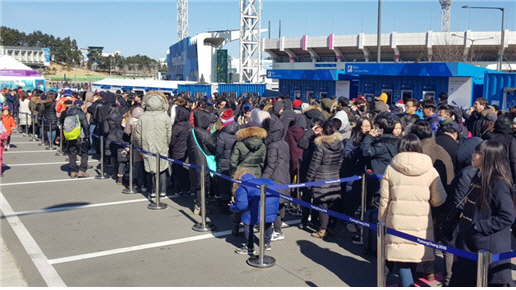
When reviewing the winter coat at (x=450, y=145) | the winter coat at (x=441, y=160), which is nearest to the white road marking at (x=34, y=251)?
the winter coat at (x=441, y=160)

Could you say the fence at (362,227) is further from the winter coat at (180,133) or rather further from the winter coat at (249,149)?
the winter coat at (180,133)

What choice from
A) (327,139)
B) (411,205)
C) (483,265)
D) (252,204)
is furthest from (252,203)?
(483,265)

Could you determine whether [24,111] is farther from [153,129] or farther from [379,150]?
[379,150]

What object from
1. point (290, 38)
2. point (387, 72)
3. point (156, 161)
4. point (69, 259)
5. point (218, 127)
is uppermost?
point (290, 38)

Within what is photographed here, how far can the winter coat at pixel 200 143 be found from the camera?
8398 mm

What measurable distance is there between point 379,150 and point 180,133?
4435 millimetres

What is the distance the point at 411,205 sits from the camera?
15.6 ft

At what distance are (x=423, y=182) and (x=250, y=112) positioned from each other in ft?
14.6

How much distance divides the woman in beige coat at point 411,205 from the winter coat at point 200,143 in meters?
4.19

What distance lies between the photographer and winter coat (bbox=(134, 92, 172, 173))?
9.29 metres

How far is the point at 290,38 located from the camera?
240ft

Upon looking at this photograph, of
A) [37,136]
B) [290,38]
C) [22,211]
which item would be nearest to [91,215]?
[22,211]

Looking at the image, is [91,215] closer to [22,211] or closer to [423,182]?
[22,211]

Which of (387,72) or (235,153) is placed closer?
(235,153)
